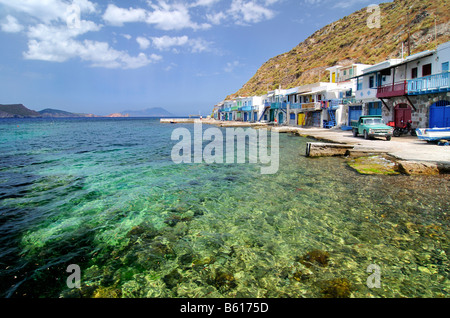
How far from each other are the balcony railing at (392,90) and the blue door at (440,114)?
3001mm

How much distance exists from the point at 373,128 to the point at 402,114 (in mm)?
5791

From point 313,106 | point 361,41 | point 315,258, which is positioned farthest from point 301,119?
point 315,258

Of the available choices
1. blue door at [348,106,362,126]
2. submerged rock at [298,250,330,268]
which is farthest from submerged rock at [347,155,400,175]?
blue door at [348,106,362,126]

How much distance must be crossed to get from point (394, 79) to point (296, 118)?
25.3m

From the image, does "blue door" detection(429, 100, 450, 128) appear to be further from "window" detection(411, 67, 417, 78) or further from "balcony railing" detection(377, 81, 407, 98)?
"window" detection(411, 67, 417, 78)

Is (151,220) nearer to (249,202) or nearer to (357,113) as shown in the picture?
(249,202)

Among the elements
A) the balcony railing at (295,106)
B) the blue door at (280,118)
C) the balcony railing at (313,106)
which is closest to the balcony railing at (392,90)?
the balcony railing at (313,106)

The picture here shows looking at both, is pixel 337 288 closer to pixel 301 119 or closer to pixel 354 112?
pixel 354 112

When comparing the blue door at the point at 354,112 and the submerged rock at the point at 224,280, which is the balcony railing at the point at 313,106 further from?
the submerged rock at the point at 224,280

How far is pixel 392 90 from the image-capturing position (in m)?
26.3

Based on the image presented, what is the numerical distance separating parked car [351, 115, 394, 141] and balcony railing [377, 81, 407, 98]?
322cm

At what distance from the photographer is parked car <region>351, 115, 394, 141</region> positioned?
22875 mm

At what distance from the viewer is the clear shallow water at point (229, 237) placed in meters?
4.70

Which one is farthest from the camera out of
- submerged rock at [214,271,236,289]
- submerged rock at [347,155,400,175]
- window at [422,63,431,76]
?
window at [422,63,431,76]
